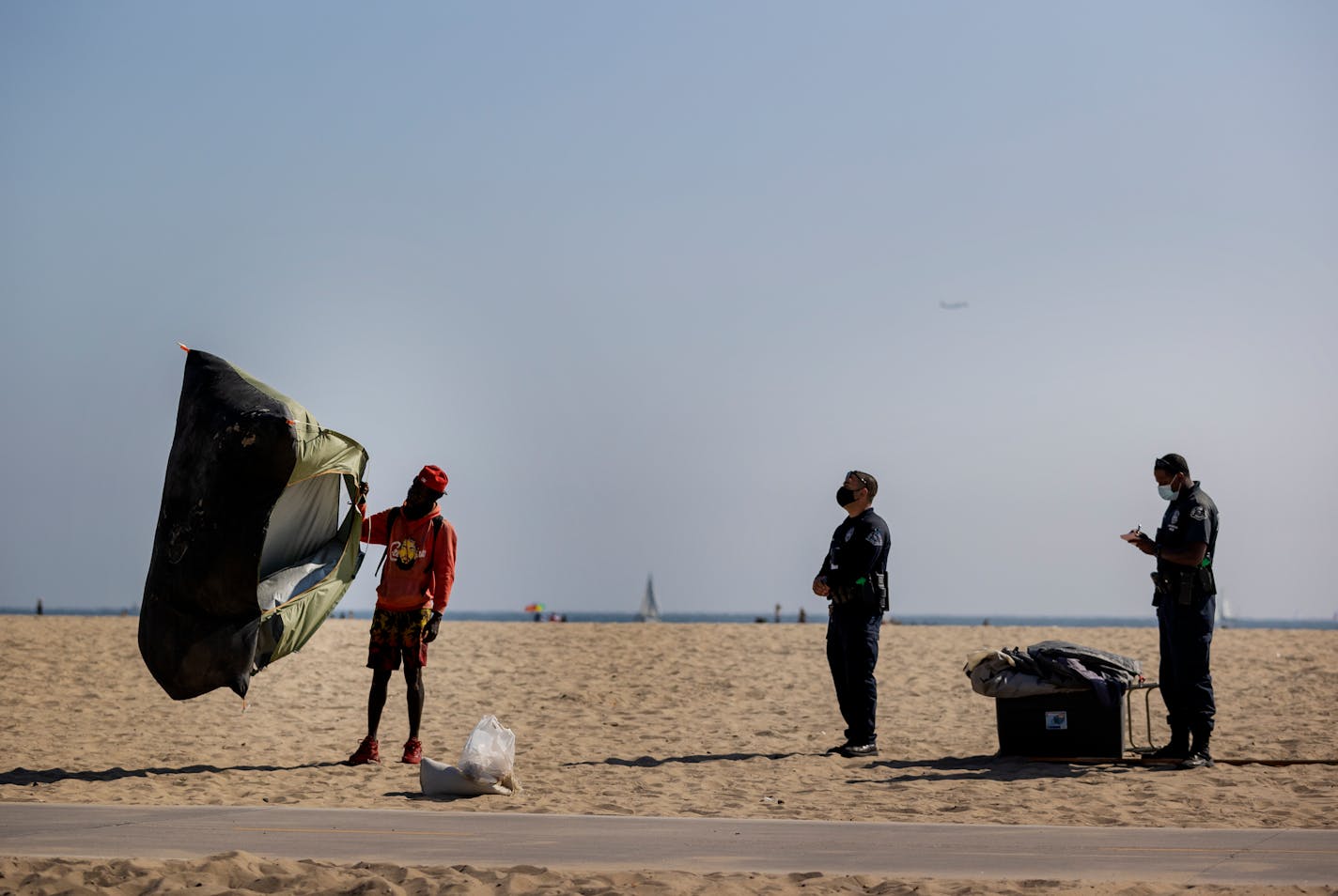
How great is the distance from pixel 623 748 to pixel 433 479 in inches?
121

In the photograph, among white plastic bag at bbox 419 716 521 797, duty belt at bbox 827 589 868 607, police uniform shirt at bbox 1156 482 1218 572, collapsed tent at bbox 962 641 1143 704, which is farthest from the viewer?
duty belt at bbox 827 589 868 607

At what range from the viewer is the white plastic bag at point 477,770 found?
832 cm

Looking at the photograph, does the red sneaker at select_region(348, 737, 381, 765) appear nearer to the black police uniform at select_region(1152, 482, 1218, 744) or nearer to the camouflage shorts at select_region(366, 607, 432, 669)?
the camouflage shorts at select_region(366, 607, 432, 669)

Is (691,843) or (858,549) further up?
(858,549)

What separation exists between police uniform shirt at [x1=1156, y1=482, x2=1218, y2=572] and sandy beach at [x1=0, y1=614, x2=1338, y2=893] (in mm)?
1543

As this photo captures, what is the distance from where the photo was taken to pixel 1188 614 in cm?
949

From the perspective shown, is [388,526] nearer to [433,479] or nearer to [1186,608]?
[433,479]

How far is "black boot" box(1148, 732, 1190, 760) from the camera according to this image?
956 cm

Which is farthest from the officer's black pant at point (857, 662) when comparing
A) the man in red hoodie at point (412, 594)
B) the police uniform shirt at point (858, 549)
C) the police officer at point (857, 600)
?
the man in red hoodie at point (412, 594)

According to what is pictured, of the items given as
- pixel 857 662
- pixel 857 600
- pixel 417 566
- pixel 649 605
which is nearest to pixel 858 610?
pixel 857 600

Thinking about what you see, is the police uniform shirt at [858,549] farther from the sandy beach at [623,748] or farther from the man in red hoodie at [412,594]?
the man in red hoodie at [412,594]

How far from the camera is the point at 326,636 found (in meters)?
23.5

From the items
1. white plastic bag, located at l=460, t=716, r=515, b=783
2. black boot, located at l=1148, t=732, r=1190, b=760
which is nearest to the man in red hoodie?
white plastic bag, located at l=460, t=716, r=515, b=783

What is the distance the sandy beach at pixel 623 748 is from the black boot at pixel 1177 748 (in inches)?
15.4
